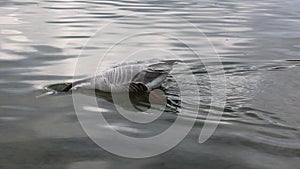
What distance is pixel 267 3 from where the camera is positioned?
13.4 meters

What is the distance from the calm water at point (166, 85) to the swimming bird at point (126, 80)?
0.76 ft

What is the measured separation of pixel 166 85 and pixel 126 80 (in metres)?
0.51

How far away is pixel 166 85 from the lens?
15.7 feet

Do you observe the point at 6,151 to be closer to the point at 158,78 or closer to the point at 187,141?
the point at 187,141

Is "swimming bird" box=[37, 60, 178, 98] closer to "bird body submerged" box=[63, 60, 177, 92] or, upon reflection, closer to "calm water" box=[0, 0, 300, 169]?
"bird body submerged" box=[63, 60, 177, 92]

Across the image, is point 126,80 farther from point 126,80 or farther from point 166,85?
point 166,85

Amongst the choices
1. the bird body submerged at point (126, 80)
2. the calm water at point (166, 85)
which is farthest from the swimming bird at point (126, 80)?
the calm water at point (166, 85)

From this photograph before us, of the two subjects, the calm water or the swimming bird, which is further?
the swimming bird

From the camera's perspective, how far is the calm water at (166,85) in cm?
311

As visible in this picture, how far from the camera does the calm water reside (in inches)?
122

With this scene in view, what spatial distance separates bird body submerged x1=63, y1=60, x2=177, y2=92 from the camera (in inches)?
175

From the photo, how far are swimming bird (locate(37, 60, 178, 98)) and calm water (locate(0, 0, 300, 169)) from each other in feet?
0.76

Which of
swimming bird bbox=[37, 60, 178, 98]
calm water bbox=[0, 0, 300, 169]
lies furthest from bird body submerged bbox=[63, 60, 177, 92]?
calm water bbox=[0, 0, 300, 169]

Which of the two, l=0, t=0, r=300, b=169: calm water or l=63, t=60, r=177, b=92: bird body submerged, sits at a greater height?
l=63, t=60, r=177, b=92: bird body submerged
